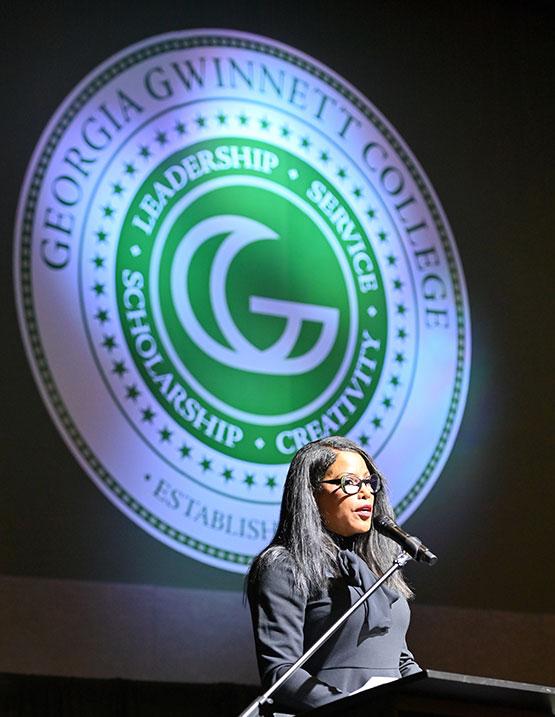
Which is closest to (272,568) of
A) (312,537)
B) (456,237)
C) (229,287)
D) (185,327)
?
(312,537)

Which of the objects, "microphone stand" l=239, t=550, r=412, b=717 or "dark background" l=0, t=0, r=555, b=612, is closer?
"microphone stand" l=239, t=550, r=412, b=717

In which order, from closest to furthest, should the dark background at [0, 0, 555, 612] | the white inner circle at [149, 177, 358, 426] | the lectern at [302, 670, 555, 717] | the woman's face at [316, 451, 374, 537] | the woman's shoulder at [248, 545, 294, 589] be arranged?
1. the lectern at [302, 670, 555, 717]
2. the woman's shoulder at [248, 545, 294, 589]
3. the woman's face at [316, 451, 374, 537]
4. the dark background at [0, 0, 555, 612]
5. the white inner circle at [149, 177, 358, 426]

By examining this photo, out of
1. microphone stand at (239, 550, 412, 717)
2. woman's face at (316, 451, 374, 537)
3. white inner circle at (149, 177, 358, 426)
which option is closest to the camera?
microphone stand at (239, 550, 412, 717)

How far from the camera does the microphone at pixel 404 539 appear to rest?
2439 millimetres

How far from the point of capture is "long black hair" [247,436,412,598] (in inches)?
103

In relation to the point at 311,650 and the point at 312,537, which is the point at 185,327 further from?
the point at 311,650

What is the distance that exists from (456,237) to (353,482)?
7.73 feet

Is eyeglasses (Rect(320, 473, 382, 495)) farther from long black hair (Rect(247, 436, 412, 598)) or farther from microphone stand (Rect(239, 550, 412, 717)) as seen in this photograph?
microphone stand (Rect(239, 550, 412, 717))

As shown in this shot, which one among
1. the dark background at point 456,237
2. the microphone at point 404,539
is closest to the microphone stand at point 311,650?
the microphone at point 404,539

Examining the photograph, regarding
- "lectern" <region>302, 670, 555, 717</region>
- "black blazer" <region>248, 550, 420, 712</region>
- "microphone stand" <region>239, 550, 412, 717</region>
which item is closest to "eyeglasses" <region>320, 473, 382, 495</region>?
"black blazer" <region>248, 550, 420, 712</region>

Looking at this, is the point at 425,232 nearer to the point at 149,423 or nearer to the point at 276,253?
the point at 276,253

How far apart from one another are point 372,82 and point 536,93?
84 cm

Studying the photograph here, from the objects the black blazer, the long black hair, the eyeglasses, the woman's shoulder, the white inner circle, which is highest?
the white inner circle

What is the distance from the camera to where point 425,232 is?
479cm
